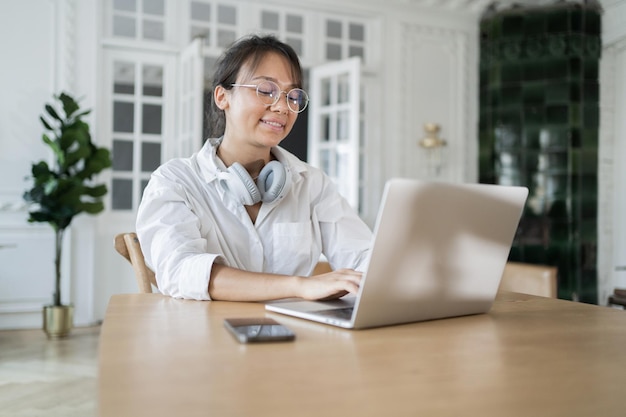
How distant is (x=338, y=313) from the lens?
1057 mm

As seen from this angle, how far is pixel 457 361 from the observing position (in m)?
0.78

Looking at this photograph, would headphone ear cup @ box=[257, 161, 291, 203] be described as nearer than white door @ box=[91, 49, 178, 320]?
Yes

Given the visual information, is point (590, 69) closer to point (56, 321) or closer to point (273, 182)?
point (273, 182)

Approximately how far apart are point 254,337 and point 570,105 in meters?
5.89

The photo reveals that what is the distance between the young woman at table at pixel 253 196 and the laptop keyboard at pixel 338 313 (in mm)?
434

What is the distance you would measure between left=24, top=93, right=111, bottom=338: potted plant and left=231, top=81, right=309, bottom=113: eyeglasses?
3371mm

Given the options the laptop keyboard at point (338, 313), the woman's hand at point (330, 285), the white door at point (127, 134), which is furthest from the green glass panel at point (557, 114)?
the laptop keyboard at point (338, 313)

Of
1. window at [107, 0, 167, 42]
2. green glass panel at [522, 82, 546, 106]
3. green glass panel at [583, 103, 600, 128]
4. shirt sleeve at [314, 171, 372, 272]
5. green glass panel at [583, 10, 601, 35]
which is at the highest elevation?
green glass panel at [583, 10, 601, 35]

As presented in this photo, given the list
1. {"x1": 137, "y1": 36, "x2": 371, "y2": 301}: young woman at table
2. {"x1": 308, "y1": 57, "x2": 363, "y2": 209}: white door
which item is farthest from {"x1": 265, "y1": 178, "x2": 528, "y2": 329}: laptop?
{"x1": 308, "y1": 57, "x2": 363, "y2": 209}: white door

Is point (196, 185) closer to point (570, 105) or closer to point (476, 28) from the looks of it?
point (570, 105)

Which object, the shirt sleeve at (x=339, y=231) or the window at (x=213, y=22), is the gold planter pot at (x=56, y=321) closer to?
the window at (x=213, y=22)

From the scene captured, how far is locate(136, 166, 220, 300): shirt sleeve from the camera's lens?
1.31m

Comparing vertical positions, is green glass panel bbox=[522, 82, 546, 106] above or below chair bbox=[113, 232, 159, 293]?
above

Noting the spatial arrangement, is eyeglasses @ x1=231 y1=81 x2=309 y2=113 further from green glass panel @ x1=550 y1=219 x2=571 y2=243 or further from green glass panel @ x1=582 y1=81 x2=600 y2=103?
green glass panel @ x1=582 y1=81 x2=600 y2=103
